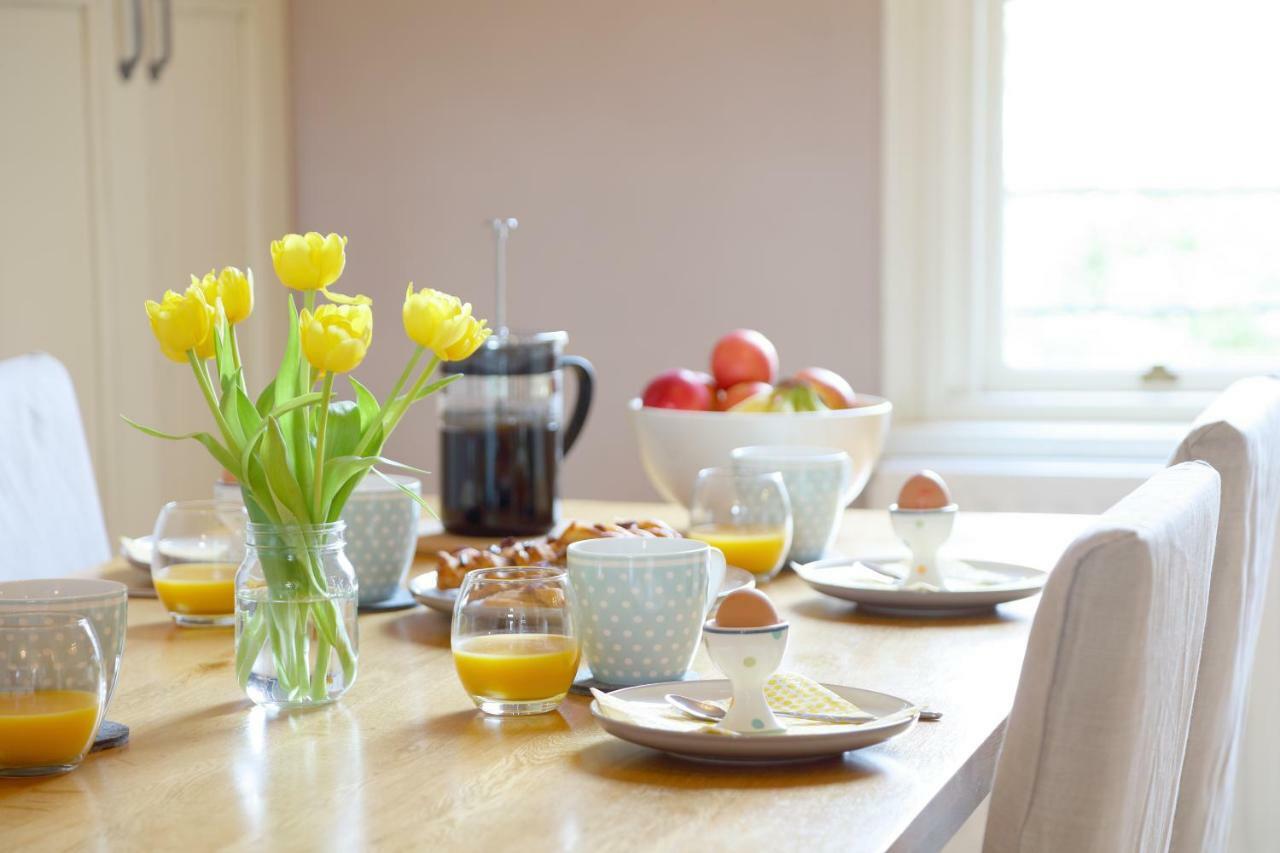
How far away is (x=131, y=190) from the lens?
2906 millimetres

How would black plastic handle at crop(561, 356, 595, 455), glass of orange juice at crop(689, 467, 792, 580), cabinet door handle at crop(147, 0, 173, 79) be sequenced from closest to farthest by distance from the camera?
glass of orange juice at crop(689, 467, 792, 580)
black plastic handle at crop(561, 356, 595, 455)
cabinet door handle at crop(147, 0, 173, 79)

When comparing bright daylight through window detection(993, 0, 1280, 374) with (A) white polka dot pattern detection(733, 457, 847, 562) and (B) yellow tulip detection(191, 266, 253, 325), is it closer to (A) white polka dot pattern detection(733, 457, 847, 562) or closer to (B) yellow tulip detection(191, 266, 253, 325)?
(A) white polka dot pattern detection(733, 457, 847, 562)

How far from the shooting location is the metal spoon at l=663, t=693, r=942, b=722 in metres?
0.93

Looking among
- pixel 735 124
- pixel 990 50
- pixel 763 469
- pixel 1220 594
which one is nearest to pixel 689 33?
pixel 735 124

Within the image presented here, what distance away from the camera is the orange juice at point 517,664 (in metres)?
1.02

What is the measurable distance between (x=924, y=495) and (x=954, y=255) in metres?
1.59

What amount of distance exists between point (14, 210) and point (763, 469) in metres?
1.78

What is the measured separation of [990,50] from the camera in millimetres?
2889

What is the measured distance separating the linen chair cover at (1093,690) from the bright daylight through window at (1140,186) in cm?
213

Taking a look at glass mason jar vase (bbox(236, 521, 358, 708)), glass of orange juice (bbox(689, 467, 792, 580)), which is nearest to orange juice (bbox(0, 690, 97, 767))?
glass mason jar vase (bbox(236, 521, 358, 708))

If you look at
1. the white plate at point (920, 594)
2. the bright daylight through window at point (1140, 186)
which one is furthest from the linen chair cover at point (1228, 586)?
the bright daylight through window at point (1140, 186)

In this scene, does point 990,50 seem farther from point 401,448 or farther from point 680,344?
point 401,448

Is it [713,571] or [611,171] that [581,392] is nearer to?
[713,571]

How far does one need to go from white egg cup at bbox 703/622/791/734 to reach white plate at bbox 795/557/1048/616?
1.42 ft
